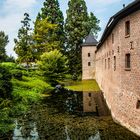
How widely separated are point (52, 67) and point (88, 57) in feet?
43.2

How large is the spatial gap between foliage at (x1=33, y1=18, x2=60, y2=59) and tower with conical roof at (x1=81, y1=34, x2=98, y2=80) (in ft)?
22.2

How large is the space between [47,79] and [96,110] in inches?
872

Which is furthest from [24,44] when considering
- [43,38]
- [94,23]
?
[94,23]

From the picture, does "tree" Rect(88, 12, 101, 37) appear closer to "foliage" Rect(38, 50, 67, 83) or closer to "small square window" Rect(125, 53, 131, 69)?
"foliage" Rect(38, 50, 67, 83)

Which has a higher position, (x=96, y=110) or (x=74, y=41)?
(x=74, y=41)

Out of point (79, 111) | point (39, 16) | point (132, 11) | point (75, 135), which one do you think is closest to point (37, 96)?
point (79, 111)

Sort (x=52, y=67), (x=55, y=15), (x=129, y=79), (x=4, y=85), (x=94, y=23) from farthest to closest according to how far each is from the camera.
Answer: (x=94, y=23) → (x=55, y=15) → (x=52, y=67) → (x=4, y=85) → (x=129, y=79)

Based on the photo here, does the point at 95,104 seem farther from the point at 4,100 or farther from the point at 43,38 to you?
the point at 43,38

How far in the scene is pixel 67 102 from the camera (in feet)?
102

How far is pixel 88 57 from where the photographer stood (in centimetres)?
5719

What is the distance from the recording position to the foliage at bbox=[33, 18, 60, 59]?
5931 cm

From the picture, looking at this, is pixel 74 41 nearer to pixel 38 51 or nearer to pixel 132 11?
pixel 38 51

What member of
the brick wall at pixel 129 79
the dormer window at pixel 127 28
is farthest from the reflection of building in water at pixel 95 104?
the dormer window at pixel 127 28

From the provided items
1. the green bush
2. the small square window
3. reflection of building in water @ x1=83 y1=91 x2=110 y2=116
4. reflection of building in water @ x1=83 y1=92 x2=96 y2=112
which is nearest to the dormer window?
the small square window
